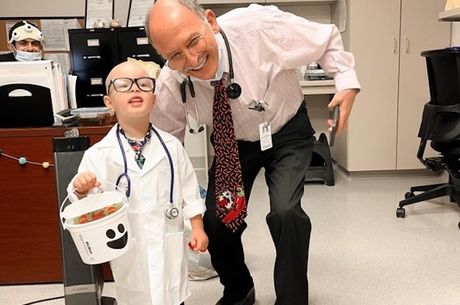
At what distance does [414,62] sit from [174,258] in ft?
9.43

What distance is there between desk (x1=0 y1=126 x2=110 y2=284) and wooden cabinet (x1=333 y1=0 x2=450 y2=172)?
89.8 inches

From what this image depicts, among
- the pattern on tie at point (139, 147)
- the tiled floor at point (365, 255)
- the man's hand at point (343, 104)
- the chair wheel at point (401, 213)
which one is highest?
the man's hand at point (343, 104)

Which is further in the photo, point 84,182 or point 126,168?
point 126,168

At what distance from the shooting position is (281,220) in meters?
1.50

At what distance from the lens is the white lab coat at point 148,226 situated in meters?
1.37

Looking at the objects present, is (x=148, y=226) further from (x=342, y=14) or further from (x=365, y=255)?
(x=342, y=14)

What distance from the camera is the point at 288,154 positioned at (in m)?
1.66

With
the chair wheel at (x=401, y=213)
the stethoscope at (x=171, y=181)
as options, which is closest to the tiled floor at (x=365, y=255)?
the chair wheel at (x=401, y=213)

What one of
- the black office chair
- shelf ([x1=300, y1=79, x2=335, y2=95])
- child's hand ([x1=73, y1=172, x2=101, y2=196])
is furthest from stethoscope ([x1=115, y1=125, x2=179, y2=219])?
shelf ([x1=300, y1=79, x2=335, y2=95])

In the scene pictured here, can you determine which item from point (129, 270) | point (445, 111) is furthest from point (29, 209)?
point (445, 111)

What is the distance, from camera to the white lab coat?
1370 millimetres

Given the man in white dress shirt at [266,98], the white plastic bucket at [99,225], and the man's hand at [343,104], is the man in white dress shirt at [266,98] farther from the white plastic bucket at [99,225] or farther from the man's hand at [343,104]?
the white plastic bucket at [99,225]

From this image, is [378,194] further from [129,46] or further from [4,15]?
[4,15]

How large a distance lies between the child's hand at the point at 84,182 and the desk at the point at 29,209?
79 cm
